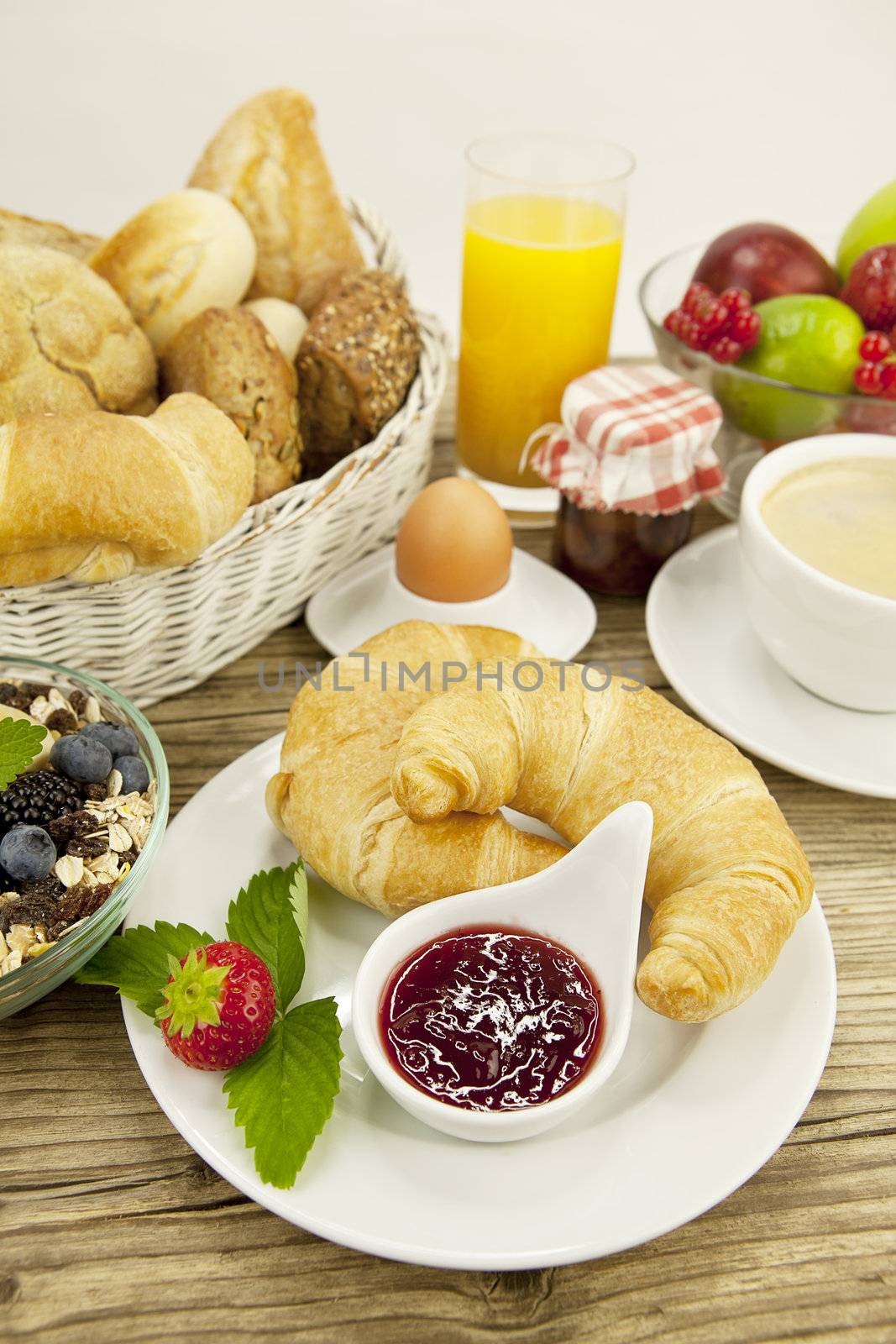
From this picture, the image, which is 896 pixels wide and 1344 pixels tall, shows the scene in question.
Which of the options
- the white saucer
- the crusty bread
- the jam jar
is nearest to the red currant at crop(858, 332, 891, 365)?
the jam jar

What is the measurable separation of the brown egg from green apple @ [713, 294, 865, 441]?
1.54ft

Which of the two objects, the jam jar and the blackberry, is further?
the jam jar

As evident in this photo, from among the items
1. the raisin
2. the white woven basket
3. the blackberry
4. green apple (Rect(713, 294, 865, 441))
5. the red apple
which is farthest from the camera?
the red apple

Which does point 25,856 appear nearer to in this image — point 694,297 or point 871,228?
point 694,297

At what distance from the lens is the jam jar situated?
5.27ft

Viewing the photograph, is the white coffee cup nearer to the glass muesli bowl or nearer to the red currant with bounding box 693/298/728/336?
the red currant with bounding box 693/298/728/336

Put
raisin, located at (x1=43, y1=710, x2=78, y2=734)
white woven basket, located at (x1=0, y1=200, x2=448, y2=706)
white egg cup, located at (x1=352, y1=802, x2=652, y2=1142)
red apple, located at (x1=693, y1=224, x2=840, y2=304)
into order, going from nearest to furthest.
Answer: white egg cup, located at (x1=352, y1=802, x2=652, y2=1142)
raisin, located at (x1=43, y1=710, x2=78, y2=734)
white woven basket, located at (x1=0, y1=200, x2=448, y2=706)
red apple, located at (x1=693, y1=224, x2=840, y2=304)

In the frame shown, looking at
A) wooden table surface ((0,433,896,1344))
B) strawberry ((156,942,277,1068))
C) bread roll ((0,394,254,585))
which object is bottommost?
wooden table surface ((0,433,896,1344))

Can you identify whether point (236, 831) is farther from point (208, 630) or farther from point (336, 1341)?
point (336, 1341)

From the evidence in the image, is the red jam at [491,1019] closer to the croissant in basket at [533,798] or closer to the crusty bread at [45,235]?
the croissant in basket at [533,798]

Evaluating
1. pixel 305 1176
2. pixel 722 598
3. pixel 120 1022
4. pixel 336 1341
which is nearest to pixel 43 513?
pixel 120 1022

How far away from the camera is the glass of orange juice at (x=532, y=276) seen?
5.56 ft

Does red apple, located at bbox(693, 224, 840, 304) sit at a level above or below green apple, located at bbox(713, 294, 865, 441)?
above

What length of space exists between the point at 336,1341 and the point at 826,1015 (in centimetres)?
49
